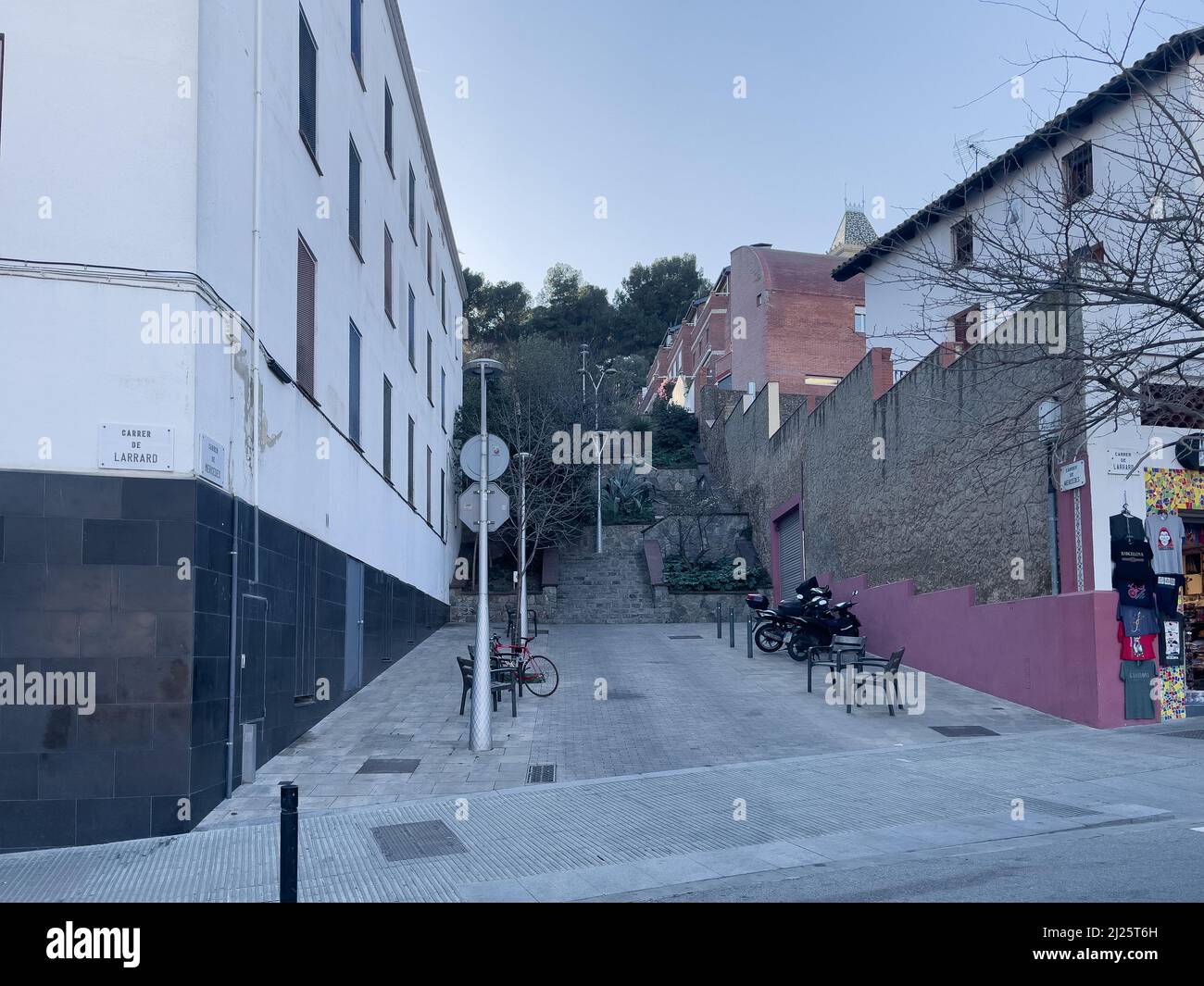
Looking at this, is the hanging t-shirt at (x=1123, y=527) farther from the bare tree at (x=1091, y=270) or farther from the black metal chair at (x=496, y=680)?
the black metal chair at (x=496, y=680)

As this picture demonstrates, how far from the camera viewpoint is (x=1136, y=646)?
1306cm

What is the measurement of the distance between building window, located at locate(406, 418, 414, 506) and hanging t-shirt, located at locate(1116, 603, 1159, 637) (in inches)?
512

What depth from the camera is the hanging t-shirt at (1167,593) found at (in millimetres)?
13367

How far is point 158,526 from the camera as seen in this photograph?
8.66 meters

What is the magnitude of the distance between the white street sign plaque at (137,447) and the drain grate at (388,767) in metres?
3.84

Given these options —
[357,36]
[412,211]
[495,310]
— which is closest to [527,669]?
[357,36]

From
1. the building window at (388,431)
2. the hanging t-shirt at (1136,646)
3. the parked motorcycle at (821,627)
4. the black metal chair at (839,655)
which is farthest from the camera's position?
the parked motorcycle at (821,627)

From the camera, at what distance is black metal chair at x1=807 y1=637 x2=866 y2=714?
15692 millimetres

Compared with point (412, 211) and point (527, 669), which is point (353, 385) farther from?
point (412, 211)

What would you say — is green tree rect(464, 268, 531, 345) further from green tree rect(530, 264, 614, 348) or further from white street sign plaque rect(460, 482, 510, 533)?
white street sign plaque rect(460, 482, 510, 533)

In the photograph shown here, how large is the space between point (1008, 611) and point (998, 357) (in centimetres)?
355

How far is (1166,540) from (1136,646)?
1.53m

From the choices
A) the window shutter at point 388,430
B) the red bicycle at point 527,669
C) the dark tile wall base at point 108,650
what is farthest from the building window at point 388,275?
the dark tile wall base at point 108,650
